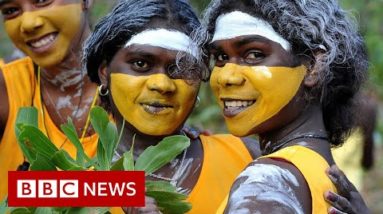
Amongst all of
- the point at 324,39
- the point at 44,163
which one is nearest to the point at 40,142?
the point at 44,163

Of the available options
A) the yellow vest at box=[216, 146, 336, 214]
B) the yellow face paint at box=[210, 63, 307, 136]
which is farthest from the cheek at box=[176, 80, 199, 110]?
the yellow vest at box=[216, 146, 336, 214]

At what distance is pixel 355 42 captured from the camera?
3438mm

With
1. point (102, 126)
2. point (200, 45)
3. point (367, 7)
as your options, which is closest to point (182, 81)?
point (200, 45)

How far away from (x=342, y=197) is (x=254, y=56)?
0.51 meters

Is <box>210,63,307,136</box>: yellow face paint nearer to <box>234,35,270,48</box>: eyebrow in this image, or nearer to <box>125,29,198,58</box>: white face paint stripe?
<box>234,35,270,48</box>: eyebrow

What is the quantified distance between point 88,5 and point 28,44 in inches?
13.5

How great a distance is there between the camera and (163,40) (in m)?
3.82

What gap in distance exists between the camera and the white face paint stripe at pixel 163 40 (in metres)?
3.82

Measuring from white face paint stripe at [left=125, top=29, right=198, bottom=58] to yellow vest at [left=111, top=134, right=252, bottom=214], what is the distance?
429 mm

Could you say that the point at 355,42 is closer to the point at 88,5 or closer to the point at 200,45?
the point at 200,45

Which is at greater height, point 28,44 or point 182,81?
point 28,44

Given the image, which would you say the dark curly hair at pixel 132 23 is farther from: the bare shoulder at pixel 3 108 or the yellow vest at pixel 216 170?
the bare shoulder at pixel 3 108

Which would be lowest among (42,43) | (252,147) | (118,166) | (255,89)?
(118,166)

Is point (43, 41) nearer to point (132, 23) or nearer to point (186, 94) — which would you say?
point (132, 23)
